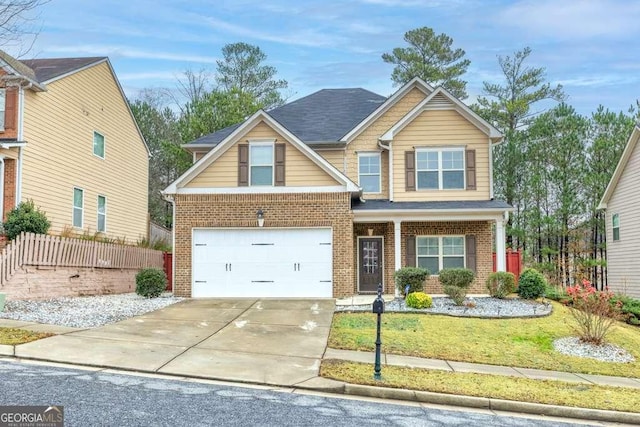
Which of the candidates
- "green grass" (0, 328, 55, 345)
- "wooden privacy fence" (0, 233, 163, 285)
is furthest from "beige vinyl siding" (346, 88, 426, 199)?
"green grass" (0, 328, 55, 345)

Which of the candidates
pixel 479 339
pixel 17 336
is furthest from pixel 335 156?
pixel 17 336

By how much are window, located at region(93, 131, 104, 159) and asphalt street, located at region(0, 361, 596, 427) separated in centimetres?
1634

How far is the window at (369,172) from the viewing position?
1922 cm

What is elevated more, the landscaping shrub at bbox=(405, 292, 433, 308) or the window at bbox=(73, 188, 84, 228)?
the window at bbox=(73, 188, 84, 228)

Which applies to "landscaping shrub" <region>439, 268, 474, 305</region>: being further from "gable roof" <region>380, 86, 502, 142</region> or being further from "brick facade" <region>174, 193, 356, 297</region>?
"gable roof" <region>380, 86, 502, 142</region>

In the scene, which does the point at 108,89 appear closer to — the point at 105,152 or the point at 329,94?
the point at 105,152

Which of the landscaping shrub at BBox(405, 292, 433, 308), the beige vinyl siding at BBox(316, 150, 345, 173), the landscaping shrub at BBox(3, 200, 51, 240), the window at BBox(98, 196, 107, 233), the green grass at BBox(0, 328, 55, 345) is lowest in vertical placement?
the green grass at BBox(0, 328, 55, 345)

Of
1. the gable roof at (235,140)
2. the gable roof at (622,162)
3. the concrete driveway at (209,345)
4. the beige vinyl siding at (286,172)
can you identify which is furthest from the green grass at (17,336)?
the gable roof at (622,162)

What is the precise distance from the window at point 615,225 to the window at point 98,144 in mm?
21249

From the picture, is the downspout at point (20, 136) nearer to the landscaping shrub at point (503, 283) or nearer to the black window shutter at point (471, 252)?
the black window shutter at point (471, 252)

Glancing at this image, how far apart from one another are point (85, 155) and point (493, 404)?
18.7m

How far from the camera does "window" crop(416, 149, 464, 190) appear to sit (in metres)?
18.4

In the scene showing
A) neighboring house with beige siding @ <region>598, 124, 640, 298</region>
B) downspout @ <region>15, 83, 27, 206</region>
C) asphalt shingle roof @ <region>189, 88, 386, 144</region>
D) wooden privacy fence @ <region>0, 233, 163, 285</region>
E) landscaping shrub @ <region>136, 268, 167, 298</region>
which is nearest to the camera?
wooden privacy fence @ <region>0, 233, 163, 285</region>

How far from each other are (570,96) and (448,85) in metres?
6.99
